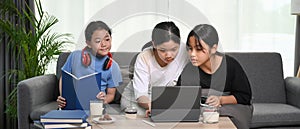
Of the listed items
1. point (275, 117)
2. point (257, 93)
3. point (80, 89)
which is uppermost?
point (80, 89)

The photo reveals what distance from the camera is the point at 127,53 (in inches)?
125

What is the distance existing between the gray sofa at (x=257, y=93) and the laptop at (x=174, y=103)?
0.64m

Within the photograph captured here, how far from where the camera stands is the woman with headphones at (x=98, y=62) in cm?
268

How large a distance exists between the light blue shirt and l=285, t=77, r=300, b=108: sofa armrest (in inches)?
49.5

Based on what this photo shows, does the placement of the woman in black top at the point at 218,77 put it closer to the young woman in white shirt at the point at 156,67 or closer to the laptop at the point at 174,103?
the young woman in white shirt at the point at 156,67

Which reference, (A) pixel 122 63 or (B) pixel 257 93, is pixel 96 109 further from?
(B) pixel 257 93

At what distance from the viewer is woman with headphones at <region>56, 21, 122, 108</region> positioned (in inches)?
106

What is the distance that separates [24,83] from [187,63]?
1.07 meters

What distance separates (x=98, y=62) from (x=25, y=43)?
2.98 ft

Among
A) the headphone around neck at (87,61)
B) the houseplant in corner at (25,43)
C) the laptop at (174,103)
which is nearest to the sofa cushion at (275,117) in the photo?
the laptop at (174,103)

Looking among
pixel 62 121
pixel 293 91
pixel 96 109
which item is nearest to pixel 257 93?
pixel 293 91

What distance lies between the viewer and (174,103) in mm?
2129

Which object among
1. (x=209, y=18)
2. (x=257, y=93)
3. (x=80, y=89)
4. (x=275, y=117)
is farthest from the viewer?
(x=209, y=18)

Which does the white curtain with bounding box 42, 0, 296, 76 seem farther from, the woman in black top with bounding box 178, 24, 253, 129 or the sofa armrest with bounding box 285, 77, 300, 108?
the woman in black top with bounding box 178, 24, 253, 129
